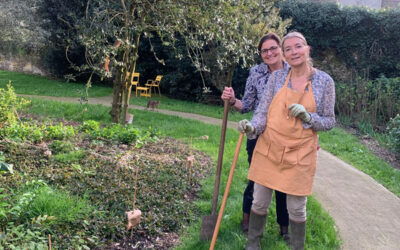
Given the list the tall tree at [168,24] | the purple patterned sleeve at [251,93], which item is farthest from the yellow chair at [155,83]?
the purple patterned sleeve at [251,93]

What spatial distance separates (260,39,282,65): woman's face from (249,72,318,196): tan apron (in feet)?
1.26

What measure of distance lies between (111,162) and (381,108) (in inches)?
314

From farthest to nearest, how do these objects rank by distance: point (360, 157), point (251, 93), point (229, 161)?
1. point (360, 157)
2. point (229, 161)
3. point (251, 93)

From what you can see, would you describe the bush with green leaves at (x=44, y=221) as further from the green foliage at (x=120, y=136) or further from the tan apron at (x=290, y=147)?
the green foliage at (x=120, y=136)

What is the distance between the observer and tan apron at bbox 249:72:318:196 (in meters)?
2.62

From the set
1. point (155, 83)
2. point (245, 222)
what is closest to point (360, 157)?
point (245, 222)

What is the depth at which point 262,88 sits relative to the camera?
315 centimetres

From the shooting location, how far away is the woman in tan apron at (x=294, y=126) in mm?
2619

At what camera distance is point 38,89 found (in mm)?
12922

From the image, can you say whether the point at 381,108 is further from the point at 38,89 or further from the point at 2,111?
the point at 38,89

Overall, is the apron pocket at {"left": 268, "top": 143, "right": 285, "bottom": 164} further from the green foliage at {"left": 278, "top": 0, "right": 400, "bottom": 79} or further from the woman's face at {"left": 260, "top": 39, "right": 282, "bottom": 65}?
the green foliage at {"left": 278, "top": 0, "right": 400, "bottom": 79}

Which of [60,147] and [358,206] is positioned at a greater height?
[60,147]

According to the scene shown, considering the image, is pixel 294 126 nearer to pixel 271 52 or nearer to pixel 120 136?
pixel 271 52

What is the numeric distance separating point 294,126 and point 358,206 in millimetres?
2449
